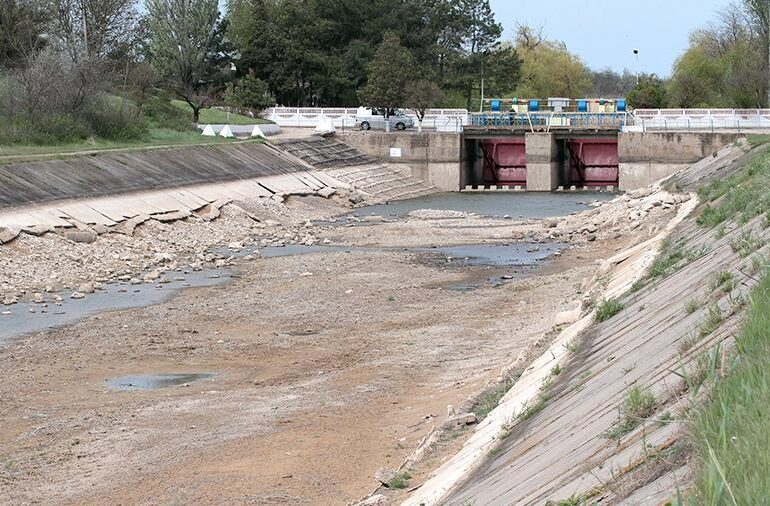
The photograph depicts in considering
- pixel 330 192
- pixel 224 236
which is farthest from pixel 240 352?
pixel 330 192

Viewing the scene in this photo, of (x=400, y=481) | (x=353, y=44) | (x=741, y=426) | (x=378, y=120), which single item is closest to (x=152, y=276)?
(x=400, y=481)

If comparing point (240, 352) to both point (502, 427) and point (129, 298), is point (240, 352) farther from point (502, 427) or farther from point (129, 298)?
point (502, 427)

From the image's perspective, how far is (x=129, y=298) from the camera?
31.1 metres

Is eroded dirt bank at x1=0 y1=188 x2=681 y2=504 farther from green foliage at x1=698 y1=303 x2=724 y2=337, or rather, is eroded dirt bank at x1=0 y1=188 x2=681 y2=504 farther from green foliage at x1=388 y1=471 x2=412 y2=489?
green foliage at x1=698 y1=303 x2=724 y2=337

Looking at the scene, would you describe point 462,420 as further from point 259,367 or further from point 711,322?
point 259,367

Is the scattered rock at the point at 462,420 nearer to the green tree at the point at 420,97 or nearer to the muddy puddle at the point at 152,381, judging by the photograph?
the muddy puddle at the point at 152,381

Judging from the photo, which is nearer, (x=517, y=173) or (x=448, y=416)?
(x=448, y=416)

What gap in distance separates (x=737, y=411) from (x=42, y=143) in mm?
50583

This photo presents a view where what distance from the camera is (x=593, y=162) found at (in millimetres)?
79562

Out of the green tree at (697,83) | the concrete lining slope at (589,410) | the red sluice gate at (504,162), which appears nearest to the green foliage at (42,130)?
the red sluice gate at (504,162)

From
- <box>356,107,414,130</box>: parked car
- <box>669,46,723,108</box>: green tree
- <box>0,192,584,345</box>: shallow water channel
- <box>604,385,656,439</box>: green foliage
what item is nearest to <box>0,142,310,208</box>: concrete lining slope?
<box>0,192,584,345</box>: shallow water channel

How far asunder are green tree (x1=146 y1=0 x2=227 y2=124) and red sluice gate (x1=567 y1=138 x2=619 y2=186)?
24.1m

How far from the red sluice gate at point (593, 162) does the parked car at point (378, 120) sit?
11.4m

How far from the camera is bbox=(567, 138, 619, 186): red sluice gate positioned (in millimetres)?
77750
